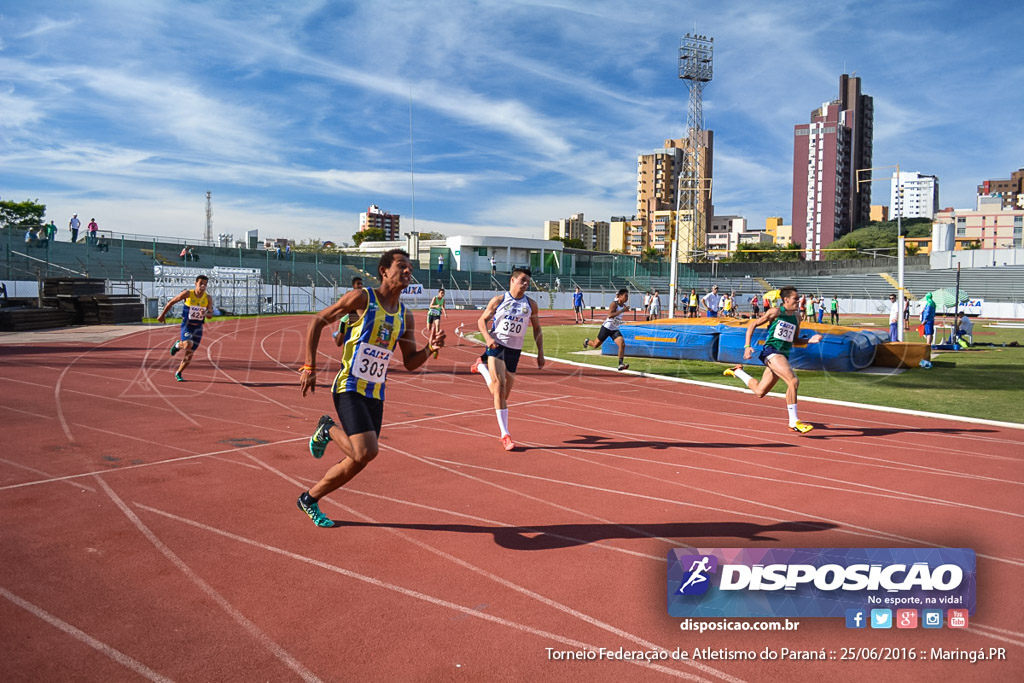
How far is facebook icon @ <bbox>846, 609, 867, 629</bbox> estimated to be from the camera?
357cm

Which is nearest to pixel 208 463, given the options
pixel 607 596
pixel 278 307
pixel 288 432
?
pixel 288 432

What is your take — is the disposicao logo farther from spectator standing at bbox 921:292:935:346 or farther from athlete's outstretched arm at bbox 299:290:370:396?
spectator standing at bbox 921:292:935:346

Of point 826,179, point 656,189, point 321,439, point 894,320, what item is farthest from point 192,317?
point 656,189

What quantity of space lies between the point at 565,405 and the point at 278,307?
3336 centimetres

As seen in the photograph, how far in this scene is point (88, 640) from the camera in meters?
3.45

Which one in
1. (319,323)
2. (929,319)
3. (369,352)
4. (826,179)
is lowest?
(369,352)

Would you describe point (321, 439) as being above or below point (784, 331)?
below

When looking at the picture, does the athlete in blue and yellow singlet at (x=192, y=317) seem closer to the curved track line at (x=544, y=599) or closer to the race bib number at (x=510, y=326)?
the race bib number at (x=510, y=326)

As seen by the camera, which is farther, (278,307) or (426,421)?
(278,307)

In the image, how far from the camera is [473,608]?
3.88 metres

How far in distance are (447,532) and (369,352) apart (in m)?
1.43

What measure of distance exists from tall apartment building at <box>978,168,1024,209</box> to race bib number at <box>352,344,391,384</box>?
615 ft

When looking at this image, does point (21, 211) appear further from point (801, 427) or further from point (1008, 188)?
point (1008, 188)

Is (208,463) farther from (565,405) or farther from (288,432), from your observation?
(565,405)
